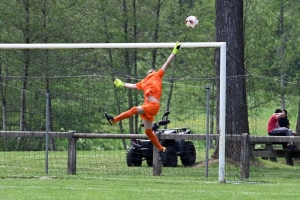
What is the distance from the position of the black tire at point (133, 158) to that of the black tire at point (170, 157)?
0.78 m

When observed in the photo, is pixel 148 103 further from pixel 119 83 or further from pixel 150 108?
pixel 119 83

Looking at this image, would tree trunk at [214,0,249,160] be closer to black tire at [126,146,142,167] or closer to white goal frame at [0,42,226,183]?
white goal frame at [0,42,226,183]

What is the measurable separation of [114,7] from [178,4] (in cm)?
322

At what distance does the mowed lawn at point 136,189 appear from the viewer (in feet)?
47.2

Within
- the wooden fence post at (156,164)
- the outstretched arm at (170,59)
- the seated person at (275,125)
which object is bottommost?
the wooden fence post at (156,164)

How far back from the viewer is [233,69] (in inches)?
780

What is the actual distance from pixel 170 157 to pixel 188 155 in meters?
0.77

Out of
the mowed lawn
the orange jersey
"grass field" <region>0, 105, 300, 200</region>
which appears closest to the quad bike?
"grass field" <region>0, 105, 300, 200</region>

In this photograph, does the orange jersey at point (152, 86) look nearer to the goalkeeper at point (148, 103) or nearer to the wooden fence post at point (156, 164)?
the goalkeeper at point (148, 103)

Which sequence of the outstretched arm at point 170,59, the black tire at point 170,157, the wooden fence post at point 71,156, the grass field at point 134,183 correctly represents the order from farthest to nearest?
the black tire at point 170,157 < the wooden fence post at point 71,156 < the outstretched arm at point 170,59 < the grass field at point 134,183

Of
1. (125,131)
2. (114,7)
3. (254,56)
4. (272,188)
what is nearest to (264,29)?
(254,56)

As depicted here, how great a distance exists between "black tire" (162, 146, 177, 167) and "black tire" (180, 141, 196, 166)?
456 mm

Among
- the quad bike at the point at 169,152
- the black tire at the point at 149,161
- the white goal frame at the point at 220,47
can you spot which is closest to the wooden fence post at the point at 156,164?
the quad bike at the point at 169,152

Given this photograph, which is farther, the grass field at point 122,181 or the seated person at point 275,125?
the seated person at point 275,125
